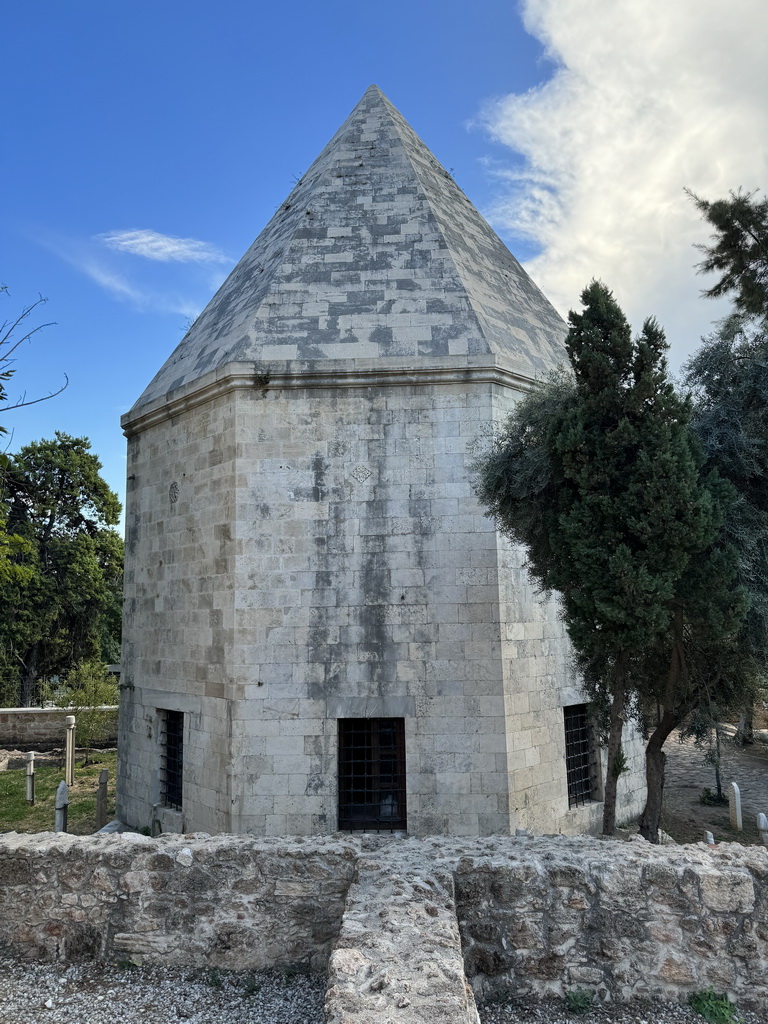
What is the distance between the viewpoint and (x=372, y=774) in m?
8.29

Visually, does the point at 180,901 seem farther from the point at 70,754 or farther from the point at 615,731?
the point at 70,754

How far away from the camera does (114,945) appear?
15.4 feet

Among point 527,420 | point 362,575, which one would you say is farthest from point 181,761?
point 527,420

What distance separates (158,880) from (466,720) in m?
4.25

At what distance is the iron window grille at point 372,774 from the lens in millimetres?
8188

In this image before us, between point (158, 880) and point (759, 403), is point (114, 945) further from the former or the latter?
point (759, 403)

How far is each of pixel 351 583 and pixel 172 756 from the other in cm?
385

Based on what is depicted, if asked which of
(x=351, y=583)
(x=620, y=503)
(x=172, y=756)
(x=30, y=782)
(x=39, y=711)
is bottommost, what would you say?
(x=30, y=782)

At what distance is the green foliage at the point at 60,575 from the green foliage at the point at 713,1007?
79.7ft

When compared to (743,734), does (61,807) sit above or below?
below

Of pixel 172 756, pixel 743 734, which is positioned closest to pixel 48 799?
pixel 172 756

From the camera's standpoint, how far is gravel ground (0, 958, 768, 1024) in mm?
4098

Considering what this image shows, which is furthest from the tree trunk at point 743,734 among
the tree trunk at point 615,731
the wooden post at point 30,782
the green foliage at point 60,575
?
the green foliage at point 60,575

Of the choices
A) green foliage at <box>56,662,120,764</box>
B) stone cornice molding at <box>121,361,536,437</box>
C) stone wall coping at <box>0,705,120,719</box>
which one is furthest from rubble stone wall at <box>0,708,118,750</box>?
stone cornice molding at <box>121,361,536,437</box>
